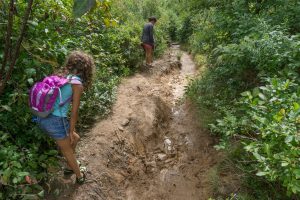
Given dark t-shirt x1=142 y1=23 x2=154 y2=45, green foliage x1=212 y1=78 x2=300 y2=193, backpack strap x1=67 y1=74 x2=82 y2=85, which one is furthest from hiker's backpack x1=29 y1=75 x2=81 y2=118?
dark t-shirt x1=142 y1=23 x2=154 y2=45

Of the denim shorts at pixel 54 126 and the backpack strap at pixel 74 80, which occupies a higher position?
the backpack strap at pixel 74 80

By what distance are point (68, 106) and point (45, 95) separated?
0.29 metres

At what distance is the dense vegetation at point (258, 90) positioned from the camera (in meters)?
2.34

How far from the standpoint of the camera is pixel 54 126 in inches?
115

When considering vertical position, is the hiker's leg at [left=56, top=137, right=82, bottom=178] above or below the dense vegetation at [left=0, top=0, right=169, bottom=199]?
below

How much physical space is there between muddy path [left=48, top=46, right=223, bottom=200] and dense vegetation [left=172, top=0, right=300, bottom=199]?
56 centimetres

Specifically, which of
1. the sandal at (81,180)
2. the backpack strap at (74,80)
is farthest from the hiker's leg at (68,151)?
the backpack strap at (74,80)

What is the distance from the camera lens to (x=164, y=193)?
4129 mm

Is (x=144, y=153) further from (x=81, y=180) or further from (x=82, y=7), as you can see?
(x=82, y=7)

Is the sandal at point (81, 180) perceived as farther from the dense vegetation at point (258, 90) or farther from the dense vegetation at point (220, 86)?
the dense vegetation at point (258, 90)

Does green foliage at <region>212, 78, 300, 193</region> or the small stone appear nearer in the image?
green foliage at <region>212, 78, 300, 193</region>

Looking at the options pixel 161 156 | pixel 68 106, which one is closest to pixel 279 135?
pixel 68 106

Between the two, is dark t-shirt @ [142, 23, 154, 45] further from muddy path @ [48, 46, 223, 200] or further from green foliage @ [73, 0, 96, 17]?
green foliage @ [73, 0, 96, 17]

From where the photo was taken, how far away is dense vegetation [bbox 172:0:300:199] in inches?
92.1
